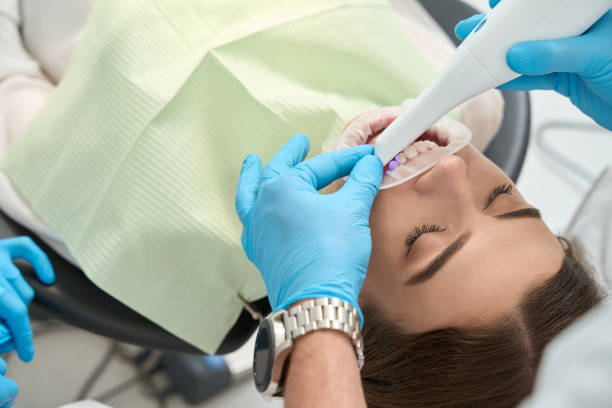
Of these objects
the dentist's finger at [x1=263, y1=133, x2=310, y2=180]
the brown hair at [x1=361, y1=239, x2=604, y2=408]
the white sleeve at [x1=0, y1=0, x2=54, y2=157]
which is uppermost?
the white sleeve at [x1=0, y1=0, x2=54, y2=157]

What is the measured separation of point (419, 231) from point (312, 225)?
Result: 172 millimetres

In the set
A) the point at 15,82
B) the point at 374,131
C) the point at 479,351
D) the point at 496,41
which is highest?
the point at 15,82

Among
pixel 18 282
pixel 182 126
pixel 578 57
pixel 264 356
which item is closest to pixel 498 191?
pixel 578 57

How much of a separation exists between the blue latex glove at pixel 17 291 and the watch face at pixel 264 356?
1.84 ft

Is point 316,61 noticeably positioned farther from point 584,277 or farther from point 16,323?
point 16,323

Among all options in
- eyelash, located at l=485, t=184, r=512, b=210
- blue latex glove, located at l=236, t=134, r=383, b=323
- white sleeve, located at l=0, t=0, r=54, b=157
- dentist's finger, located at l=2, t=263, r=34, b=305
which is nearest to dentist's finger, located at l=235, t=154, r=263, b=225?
blue latex glove, located at l=236, t=134, r=383, b=323

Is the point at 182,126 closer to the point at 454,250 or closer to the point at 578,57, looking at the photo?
the point at 454,250

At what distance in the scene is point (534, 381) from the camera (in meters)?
0.74

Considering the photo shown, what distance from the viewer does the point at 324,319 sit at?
0.60 metres

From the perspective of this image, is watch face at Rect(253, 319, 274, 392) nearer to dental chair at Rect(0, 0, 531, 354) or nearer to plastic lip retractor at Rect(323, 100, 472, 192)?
plastic lip retractor at Rect(323, 100, 472, 192)

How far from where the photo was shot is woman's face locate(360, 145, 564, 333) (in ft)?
2.38

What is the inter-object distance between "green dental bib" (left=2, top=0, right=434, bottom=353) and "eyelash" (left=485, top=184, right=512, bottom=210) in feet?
1.10

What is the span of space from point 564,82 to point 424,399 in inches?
25.1

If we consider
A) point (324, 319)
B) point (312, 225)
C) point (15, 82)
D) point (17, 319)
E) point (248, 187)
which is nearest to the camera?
point (324, 319)
